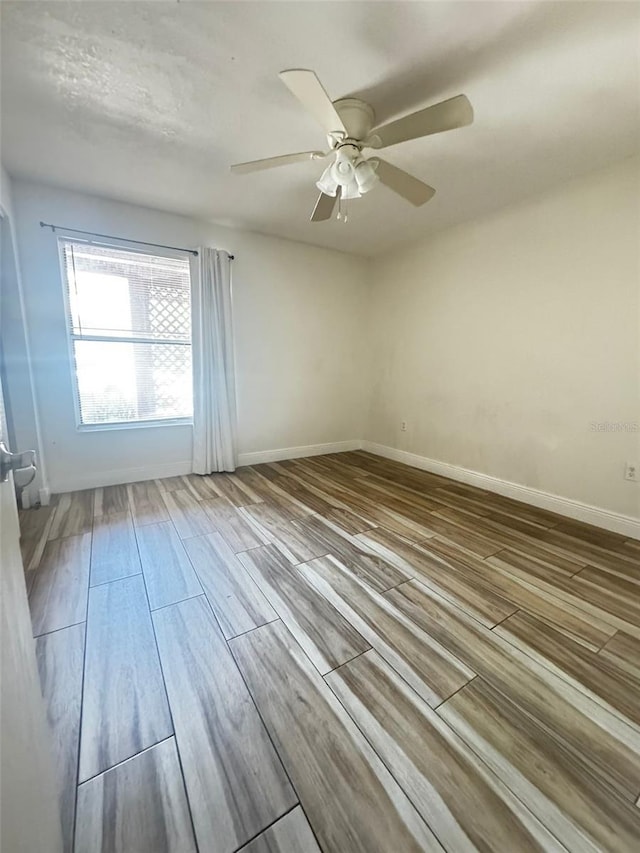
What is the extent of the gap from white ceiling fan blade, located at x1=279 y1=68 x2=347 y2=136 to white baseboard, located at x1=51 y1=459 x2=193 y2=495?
2.97 meters

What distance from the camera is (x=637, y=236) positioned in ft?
7.21

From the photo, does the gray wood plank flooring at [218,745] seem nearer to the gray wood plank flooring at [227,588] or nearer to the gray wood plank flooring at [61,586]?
the gray wood plank flooring at [227,588]

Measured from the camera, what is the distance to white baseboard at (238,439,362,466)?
384cm

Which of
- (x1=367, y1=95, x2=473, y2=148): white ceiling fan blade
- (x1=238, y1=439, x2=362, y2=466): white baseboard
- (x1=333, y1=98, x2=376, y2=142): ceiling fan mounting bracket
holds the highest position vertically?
(x1=333, y1=98, x2=376, y2=142): ceiling fan mounting bracket

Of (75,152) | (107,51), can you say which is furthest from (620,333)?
(75,152)

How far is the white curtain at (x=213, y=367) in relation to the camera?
3.23 meters

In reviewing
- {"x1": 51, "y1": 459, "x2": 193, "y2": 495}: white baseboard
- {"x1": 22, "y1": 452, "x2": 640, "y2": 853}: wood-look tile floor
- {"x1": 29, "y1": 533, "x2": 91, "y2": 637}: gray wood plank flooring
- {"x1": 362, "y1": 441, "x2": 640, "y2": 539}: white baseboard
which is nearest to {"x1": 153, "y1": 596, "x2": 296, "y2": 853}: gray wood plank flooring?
{"x1": 22, "y1": 452, "x2": 640, "y2": 853}: wood-look tile floor

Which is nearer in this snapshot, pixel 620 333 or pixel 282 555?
pixel 282 555

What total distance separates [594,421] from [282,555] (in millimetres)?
2422

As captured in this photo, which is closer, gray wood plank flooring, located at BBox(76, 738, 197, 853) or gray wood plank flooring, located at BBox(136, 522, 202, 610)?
gray wood plank flooring, located at BBox(76, 738, 197, 853)

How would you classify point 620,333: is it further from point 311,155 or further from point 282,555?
point 282,555

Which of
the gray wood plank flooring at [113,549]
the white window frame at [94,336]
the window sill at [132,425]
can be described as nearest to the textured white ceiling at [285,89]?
the white window frame at [94,336]

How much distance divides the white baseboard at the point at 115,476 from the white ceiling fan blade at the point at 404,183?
2.93 meters

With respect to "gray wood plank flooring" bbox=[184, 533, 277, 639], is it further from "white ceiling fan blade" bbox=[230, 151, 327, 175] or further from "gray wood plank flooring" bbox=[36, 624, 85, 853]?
"white ceiling fan blade" bbox=[230, 151, 327, 175]
